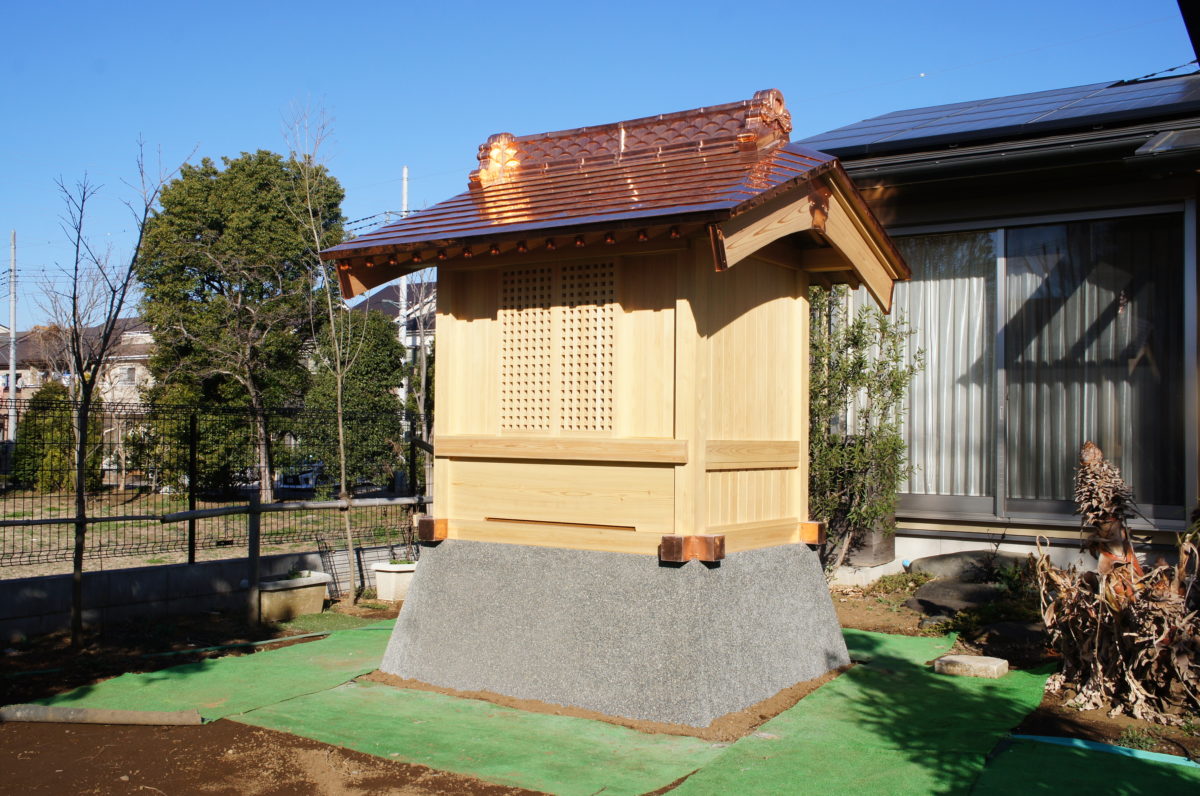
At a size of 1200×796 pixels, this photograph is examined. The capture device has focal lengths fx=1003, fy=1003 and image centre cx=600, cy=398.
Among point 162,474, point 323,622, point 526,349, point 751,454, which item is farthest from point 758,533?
point 162,474

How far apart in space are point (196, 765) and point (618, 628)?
2.47 meters

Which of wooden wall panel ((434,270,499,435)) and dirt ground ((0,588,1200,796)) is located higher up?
wooden wall panel ((434,270,499,435))

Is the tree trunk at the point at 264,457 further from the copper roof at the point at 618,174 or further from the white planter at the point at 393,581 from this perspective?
the copper roof at the point at 618,174

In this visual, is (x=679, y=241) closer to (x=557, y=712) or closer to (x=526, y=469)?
(x=526, y=469)

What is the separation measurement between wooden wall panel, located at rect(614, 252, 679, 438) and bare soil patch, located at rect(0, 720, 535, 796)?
2436 millimetres

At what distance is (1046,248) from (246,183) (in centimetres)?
2252

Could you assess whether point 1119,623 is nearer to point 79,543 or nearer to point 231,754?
point 231,754

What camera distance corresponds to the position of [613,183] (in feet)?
22.2

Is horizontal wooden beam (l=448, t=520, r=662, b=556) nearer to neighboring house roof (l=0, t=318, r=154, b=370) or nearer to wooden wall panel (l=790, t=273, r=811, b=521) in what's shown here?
wooden wall panel (l=790, t=273, r=811, b=521)

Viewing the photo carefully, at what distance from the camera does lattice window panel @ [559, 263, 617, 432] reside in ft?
21.6

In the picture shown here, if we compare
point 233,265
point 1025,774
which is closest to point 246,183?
point 233,265

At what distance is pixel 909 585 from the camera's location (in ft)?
32.9

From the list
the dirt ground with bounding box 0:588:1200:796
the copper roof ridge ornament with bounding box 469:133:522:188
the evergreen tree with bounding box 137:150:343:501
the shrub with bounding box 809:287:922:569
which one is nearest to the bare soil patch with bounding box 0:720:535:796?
the dirt ground with bounding box 0:588:1200:796

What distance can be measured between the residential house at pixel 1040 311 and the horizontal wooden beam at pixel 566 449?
17.3ft
